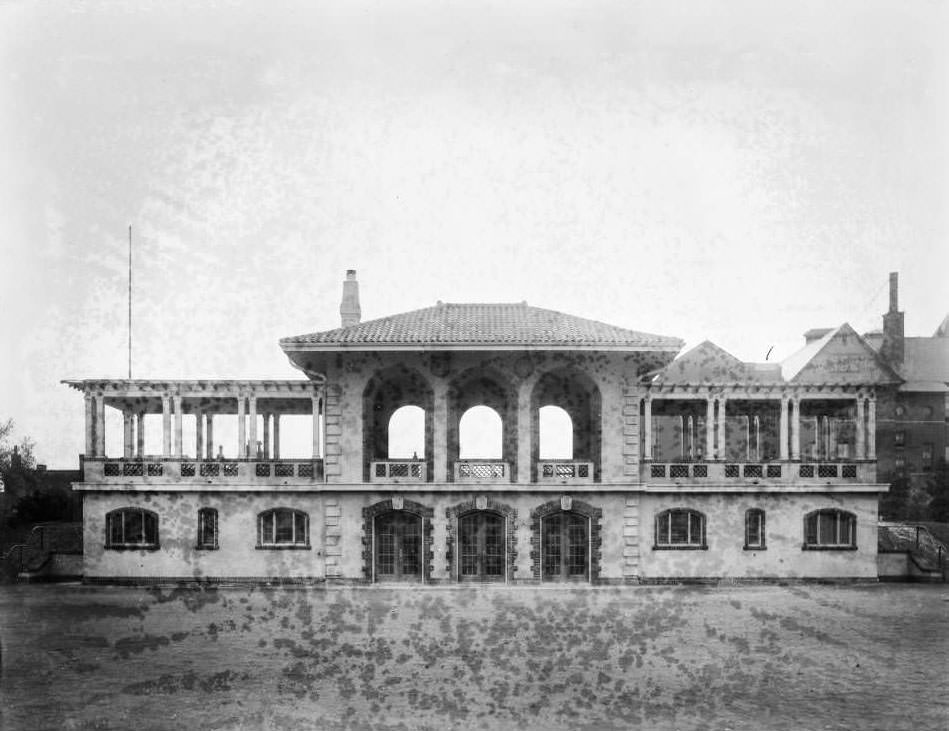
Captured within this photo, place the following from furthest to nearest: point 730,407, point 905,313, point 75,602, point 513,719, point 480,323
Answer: point 905,313 → point 730,407 → point 480,323 → point 75,602 → point 513,719

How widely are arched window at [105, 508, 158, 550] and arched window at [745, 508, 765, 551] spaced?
1941 cm

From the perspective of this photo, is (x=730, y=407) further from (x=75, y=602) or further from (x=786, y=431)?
(x=75, y=602)

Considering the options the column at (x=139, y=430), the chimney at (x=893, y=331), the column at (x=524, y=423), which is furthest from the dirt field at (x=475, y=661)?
the chimney at (x=893, y=331)

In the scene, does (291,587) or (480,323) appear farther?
(480,323)

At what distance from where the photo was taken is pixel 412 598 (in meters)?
29.6

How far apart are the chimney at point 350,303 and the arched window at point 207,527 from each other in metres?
10.6

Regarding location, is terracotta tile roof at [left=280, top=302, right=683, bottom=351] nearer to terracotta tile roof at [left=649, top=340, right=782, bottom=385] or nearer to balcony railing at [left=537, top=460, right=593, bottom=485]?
balcony railing at [left=537, top=460, right=593, bottom=485]

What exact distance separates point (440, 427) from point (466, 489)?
2173 millimetres

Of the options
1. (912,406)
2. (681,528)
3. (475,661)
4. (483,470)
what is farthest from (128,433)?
(912,406)

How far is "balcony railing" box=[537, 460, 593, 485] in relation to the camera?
33.3m

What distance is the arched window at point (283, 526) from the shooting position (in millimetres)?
33750

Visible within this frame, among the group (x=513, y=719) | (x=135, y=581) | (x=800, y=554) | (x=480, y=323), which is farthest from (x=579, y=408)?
(x=513, y=719)

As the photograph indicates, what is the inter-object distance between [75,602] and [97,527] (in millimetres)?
5172

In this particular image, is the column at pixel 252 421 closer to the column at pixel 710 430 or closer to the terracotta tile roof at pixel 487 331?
the terracotta tile roof at pixel 487 331
